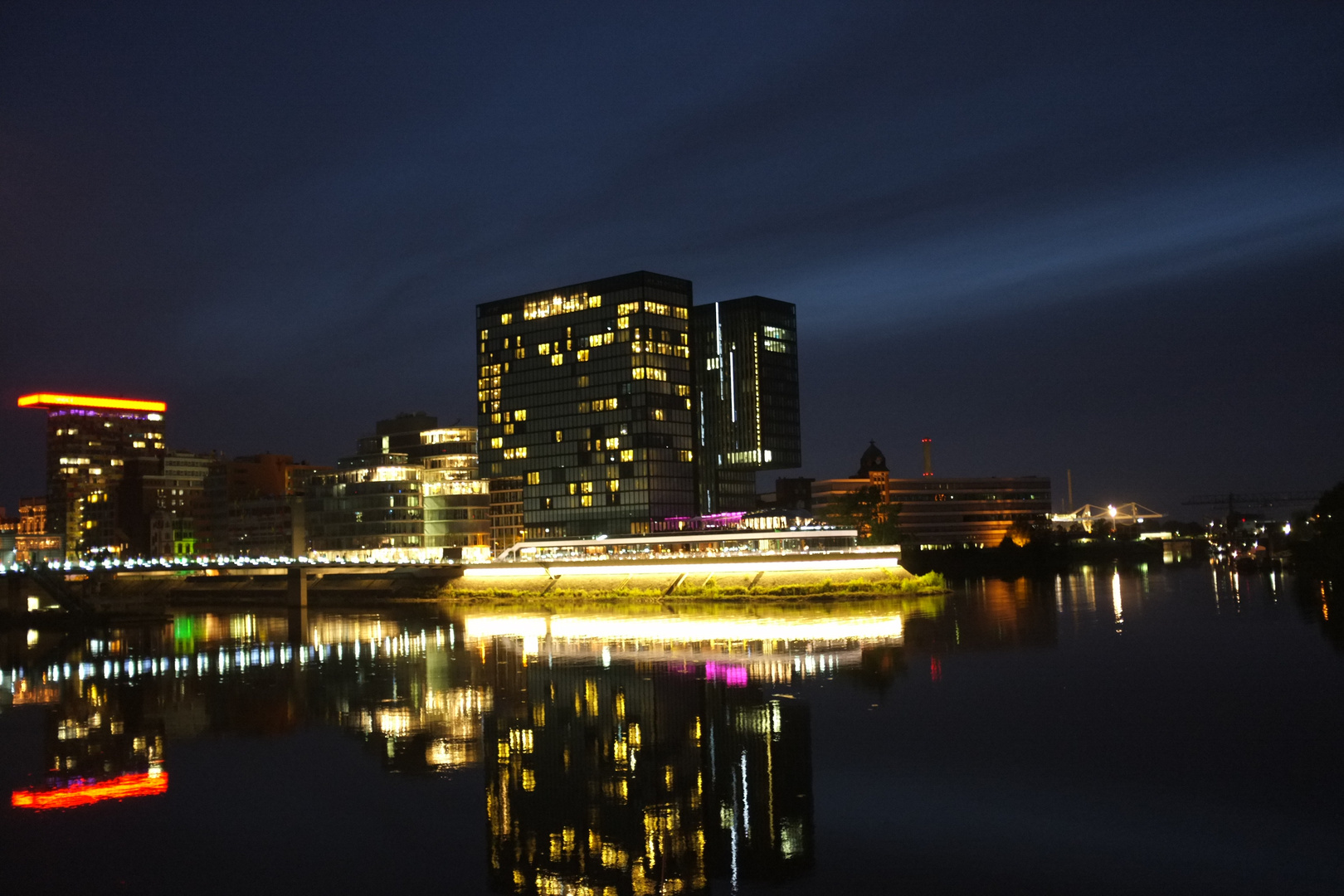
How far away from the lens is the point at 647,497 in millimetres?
191250

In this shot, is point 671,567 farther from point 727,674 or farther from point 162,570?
point 162,570

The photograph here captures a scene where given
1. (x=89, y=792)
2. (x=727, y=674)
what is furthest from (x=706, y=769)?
(x=727, y=674)

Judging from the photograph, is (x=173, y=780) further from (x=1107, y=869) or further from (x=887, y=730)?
(x=1107, y=869)

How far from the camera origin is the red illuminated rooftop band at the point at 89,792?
32688 millimetres

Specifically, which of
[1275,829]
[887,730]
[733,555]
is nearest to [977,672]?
[887,730]

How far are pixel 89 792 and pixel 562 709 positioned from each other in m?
17.9

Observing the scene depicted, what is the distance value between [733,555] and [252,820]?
9086 cm

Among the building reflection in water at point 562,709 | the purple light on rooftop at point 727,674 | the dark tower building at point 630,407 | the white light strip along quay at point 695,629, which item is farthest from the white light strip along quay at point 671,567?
the purple light on rooftop at point 727,674

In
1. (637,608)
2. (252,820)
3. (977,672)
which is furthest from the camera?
(637,608)

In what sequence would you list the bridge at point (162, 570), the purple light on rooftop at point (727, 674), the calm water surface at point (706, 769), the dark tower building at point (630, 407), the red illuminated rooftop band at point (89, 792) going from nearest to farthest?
the calm water surface at point (706, 769) → the red illuminated rooftop band at point (89, 792) → the purple light on rooftop at point (727, 674) → the bridge at point (162, 570) → the dark tower building at point (630, 407)

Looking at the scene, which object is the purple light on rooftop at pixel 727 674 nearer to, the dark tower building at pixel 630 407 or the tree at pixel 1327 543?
the tree at pixel 1327 543

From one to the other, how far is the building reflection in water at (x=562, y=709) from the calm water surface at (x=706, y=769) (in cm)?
20

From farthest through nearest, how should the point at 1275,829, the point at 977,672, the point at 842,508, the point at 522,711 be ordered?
the point at 842,508, the point at 977,672, the point at 522,711, the point at 1275,829

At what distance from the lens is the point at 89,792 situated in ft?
111
